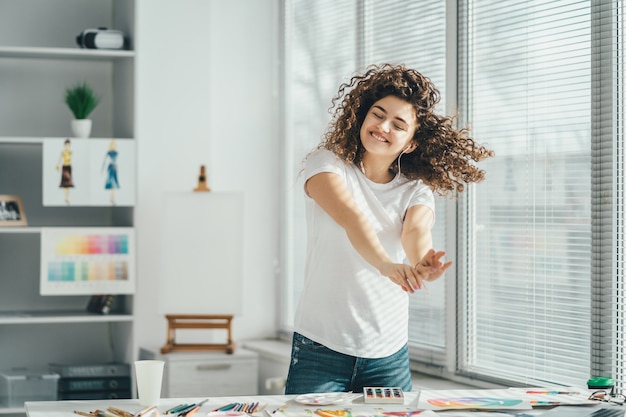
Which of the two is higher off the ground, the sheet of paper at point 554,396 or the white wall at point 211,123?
the white wall at point 211,123

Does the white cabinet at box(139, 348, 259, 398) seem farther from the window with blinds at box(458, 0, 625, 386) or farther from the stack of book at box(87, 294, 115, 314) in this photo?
the window with blinds at box(458, 0, 625, 386)

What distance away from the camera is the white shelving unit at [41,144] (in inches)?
171

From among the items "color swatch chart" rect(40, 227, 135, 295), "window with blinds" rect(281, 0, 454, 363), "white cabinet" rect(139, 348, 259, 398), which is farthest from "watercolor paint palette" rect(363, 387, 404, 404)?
"color swatch chart" rect(40, 227, 135, 295)

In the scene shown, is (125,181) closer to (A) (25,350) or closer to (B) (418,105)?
(A) (25,350)

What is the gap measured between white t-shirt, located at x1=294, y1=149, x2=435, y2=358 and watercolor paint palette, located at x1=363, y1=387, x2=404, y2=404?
213 mm

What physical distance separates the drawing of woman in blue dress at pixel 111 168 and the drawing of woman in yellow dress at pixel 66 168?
15 centimetres

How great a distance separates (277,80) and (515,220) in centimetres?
196

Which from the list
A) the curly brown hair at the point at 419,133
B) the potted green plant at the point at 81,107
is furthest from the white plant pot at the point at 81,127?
the curly brown hair at the point at 419,133

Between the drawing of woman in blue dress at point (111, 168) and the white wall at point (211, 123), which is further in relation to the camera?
the white wall at point (211, 123)

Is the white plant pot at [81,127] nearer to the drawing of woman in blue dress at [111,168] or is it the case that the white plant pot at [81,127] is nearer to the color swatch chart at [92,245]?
the drawing of woman in blue dress at [111,168]

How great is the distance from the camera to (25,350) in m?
4.38

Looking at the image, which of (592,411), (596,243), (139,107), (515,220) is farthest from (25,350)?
(592,411)

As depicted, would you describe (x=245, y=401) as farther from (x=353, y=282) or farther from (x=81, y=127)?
(x=81, y=127)

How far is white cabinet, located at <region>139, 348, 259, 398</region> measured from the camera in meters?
4.00
